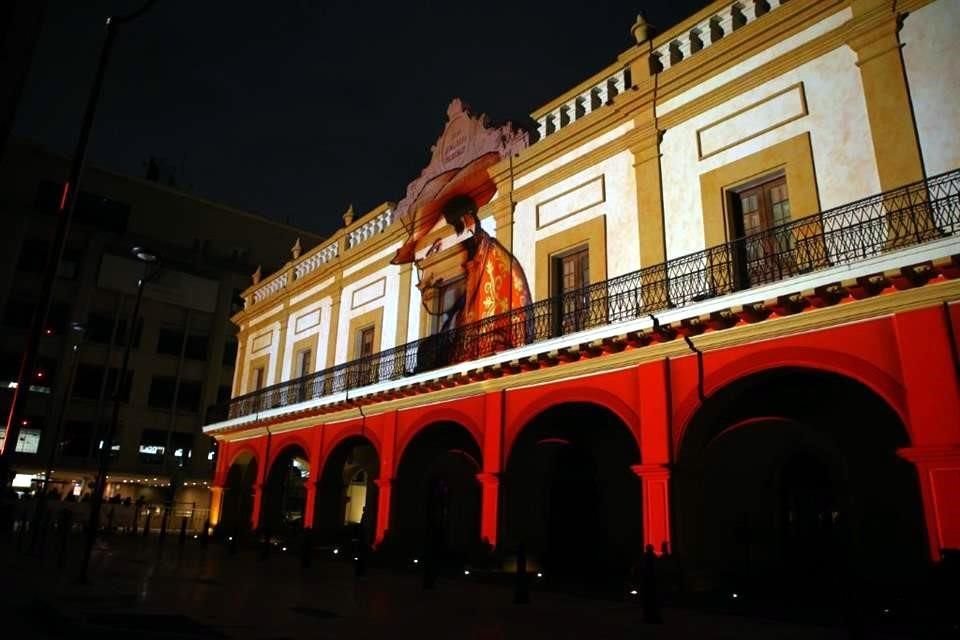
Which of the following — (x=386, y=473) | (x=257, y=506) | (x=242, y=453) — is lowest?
(x=257, y=506)

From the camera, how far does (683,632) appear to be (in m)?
7.42

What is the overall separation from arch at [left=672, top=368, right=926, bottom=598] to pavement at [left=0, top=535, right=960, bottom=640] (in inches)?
81.5

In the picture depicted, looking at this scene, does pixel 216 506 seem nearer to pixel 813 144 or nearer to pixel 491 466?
pixel 491 466

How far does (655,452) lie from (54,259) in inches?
315

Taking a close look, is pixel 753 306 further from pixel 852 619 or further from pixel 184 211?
pixel 184 211

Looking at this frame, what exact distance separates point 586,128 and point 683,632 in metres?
9.18

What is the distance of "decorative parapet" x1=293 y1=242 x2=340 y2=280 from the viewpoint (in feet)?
69.7

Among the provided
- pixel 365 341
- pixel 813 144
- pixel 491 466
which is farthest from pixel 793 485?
pixel 365 341

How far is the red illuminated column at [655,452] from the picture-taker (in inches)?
392

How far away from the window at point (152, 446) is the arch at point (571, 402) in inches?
1027

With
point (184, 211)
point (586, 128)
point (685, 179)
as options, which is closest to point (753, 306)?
point (685, 179)

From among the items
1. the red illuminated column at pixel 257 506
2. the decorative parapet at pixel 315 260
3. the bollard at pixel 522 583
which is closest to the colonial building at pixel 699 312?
the bollard at pixel 522 583

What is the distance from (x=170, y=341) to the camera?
A: 34.8m

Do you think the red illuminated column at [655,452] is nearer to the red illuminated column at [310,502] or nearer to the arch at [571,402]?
the arch at [571,402]
